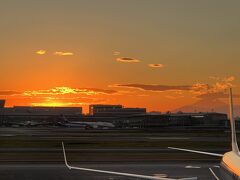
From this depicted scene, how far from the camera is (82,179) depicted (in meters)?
32.4

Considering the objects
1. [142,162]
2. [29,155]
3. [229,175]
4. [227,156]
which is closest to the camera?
[229,175]

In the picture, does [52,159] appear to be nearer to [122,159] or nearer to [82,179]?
[122,159]

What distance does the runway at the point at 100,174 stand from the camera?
33469mm

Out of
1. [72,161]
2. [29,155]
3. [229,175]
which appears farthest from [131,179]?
[29,155]

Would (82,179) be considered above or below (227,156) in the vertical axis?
below

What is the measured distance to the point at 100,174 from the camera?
35.5 metres

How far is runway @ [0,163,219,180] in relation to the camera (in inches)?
1318

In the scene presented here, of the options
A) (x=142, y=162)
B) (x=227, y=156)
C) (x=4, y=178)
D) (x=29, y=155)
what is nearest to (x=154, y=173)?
(x=142, y=162)

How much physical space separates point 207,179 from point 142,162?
43.9ft

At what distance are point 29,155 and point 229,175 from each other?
37303 millimetres

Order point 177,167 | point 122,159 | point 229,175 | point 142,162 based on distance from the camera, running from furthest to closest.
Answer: point 122,159 < point 142,162 < point 177,167 < point 229,175

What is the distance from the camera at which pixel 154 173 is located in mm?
35969

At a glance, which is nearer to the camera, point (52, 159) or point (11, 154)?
point (52, 159)

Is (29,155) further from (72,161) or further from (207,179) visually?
(207,179)
